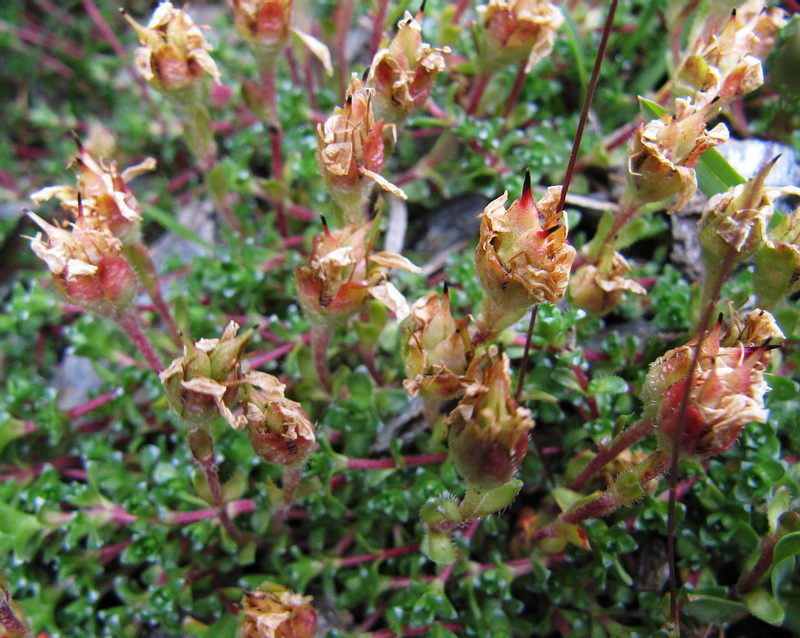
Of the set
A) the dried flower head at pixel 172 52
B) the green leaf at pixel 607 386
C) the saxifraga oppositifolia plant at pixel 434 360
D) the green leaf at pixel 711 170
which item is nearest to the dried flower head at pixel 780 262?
the saxifraga oppositifolia plant at pixel 434 360

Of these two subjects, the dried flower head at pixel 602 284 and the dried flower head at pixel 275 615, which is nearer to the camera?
the dried flower head at pixel 275 615

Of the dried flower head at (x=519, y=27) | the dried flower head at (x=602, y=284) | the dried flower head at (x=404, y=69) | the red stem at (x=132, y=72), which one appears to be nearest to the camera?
the dried flower head at (x=404, y=69)

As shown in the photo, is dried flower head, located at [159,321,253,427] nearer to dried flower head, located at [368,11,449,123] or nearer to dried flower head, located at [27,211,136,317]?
dried flower head, located at [27,211,136,317]

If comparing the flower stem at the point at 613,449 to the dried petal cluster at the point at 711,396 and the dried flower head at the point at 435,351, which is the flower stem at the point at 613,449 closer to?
the dried petal cluster at the point at 711,396

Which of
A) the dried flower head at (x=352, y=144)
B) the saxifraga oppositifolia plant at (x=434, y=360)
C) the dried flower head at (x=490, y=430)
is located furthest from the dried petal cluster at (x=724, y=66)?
the dried flower head at (x=490, y=430)

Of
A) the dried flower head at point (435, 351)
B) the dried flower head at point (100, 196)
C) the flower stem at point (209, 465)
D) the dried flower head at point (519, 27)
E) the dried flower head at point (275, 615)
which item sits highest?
the dried flower head at point (519, 27)

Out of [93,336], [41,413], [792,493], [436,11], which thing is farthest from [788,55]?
[41,413]

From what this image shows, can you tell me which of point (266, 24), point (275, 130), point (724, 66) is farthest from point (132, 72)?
point (724, 66)

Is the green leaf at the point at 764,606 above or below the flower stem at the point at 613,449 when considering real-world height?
below

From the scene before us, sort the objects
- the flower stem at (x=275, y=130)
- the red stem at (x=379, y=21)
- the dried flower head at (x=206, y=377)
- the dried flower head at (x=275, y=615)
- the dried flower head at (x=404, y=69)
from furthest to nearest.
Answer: the red stem at (x=379, y=21)
the flower stem at (x=275, y=130)
the dried flower head at (x=404, y=69)
the dried flower head at (x=275, y=615)
the dried flower head at (x=206, y=377)
